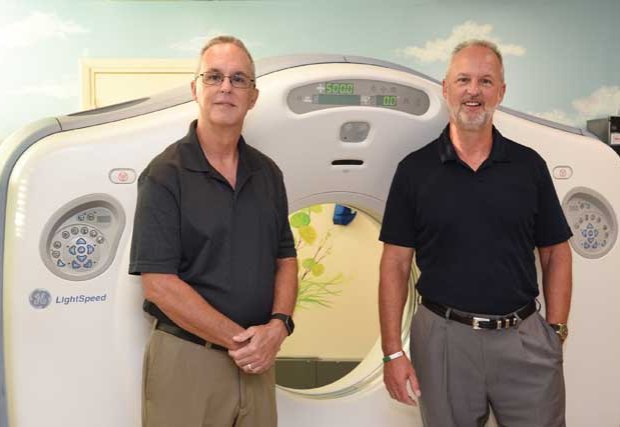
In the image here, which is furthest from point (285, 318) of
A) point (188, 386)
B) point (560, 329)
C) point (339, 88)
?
point (560, 329)

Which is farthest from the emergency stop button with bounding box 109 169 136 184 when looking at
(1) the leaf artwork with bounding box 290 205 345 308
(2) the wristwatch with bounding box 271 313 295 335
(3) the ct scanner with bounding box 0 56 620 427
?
(1) the leaf artwork with bounding box 290 205 345 308

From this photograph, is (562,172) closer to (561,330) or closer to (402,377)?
(561,330)

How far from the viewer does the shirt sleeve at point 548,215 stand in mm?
1587

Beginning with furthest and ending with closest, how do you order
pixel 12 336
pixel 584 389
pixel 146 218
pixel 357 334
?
pixel 357 334, pixel 584 389, pixel 12 336, pixel 146 218

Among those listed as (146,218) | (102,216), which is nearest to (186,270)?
(146,218)

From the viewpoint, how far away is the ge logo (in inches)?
57.5

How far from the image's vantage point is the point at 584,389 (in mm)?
1845

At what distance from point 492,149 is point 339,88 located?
1.30 ft

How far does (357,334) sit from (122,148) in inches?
89.8

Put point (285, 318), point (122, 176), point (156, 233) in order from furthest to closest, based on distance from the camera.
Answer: point (122, 176)
point (285, 318)
point (156, 233)

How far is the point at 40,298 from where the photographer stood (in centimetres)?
146

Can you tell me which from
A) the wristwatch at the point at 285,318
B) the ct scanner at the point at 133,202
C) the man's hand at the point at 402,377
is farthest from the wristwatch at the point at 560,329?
the wristwatch at the point at 285,318

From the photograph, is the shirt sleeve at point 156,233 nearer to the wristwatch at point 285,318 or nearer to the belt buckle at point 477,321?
the wristwatch at point 285,318

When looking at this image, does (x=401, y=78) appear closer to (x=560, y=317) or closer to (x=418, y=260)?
(x=418, y=260)
